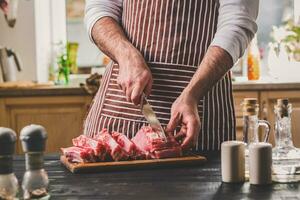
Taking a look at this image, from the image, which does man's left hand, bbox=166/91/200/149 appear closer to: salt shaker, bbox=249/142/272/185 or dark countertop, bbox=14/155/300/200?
dark countertop, bbox=14/155/300/200

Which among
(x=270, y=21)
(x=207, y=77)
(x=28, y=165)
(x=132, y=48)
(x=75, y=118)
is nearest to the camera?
(x=28, y=165)

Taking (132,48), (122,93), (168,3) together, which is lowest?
(122,93)

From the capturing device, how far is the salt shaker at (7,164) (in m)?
1.01

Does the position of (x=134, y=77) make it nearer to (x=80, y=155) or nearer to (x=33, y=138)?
(x=80, y=155)

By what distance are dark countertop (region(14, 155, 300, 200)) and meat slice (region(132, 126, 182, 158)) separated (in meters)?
0.06

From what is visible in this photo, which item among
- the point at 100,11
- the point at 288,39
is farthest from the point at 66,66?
the point at 100,11

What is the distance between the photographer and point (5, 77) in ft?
11.4

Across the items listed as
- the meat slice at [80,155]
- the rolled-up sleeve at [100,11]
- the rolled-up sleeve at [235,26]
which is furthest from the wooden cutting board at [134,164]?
the rolled-up sleeve at [100,11]

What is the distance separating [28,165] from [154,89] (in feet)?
2.32

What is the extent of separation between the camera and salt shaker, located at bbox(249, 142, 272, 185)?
116 centimetres

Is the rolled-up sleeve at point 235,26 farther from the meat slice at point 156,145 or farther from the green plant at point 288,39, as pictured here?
the green plant at point 288,39

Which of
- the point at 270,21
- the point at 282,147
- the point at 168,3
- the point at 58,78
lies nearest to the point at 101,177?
the point at 282,147

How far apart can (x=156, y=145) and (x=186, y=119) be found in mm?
120

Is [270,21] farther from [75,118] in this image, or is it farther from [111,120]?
[111,120]
